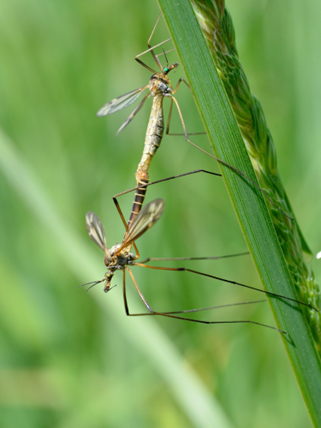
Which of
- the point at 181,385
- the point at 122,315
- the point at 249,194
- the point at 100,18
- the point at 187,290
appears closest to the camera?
the point at 249,194

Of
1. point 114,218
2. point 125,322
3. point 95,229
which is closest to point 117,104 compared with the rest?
point 95,229

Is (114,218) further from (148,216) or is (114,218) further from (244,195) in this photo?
(244,195)

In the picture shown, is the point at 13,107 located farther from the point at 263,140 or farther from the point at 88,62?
the point at 263,140

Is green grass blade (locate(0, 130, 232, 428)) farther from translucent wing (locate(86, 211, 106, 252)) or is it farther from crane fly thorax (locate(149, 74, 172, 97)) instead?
crane fly thorax (locate(149, 74, 172, 97))

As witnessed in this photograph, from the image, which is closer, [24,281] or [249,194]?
[249,194]

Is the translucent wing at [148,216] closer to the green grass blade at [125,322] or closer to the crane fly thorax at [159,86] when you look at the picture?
the green grass blade at [125,322]

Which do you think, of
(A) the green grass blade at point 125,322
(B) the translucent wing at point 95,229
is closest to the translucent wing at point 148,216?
(B) the translucent wing at point 95,229

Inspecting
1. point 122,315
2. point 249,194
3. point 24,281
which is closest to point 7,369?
point 24,281
